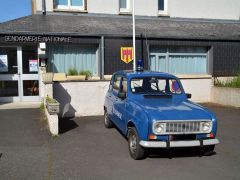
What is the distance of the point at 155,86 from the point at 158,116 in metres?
1.92

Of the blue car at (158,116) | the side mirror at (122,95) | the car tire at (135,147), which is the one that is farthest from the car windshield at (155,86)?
the car tire at (135,147)

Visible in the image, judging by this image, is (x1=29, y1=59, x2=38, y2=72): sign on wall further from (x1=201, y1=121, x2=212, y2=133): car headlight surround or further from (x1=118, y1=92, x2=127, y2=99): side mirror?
(x1=201, y1=121, x2=212, y2=133): car headlight surround

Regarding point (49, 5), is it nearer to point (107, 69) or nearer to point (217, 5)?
point (107, 69)

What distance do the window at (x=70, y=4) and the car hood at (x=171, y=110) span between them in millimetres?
9614

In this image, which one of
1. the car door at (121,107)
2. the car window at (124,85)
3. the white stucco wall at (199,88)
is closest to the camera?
the car door at (121,107)

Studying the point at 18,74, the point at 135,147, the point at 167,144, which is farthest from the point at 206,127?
the point at 18,74

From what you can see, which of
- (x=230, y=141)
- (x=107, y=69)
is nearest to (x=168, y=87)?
(x=230, y=141)

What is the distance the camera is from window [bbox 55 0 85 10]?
15.1 m

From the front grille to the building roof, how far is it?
7.86 metres

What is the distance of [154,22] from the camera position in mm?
16078

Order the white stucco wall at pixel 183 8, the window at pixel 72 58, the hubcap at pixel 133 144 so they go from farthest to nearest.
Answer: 1. the white stucco wall at pixel 183 8
2. the window at pixel 72 58
3. the hubcap at pixel 133 144

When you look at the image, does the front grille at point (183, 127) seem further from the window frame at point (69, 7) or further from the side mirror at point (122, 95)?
the window frame at point (69, 7)

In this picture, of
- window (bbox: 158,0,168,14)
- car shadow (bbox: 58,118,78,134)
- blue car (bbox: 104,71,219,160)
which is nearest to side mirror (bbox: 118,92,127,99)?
blue car (bbox: 104,71,219,160)

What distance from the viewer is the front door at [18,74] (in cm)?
1281
